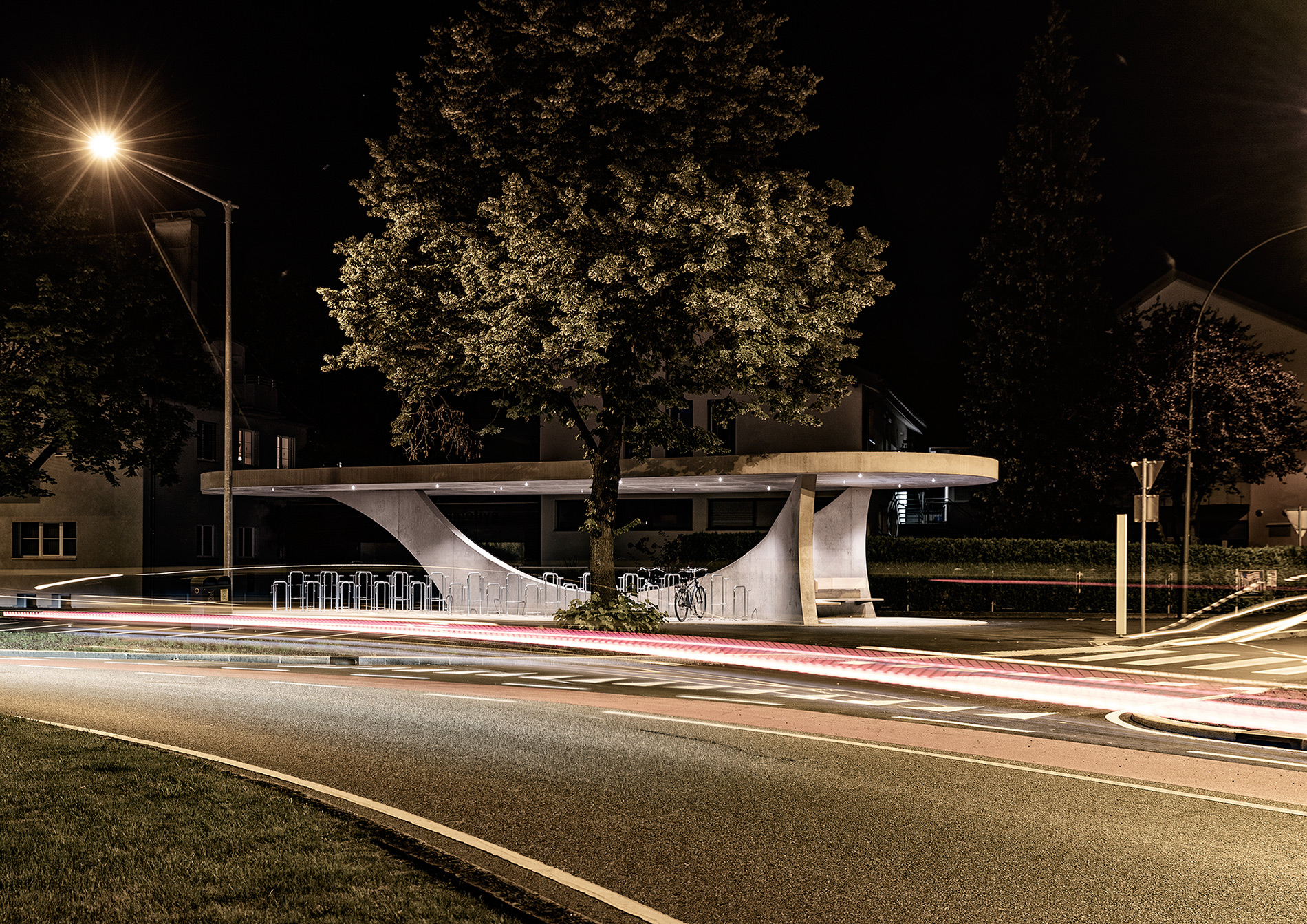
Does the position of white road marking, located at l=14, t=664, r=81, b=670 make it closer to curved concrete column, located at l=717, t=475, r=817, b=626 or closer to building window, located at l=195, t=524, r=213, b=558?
curved concrete column, located at l=717, t=475, r=817, b=626

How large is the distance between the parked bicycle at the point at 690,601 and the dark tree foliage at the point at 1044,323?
68.5 ft

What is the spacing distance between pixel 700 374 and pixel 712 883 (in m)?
15.9

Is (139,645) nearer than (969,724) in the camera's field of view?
No

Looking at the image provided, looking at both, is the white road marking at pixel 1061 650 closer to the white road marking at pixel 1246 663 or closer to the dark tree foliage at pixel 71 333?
the white road marking at pixel 1246 663

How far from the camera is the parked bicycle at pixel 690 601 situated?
92.2ft

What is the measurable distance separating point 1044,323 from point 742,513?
53.3ft

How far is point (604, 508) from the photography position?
2283 centimetres

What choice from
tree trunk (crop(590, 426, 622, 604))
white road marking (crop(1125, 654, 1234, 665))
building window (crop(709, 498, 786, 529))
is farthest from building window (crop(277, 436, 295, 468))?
white road marking (crop(1125, 654, 1234, 665))

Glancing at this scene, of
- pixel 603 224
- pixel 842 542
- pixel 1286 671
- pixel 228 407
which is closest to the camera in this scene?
pixel 1286 671

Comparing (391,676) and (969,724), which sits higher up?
(969,724)

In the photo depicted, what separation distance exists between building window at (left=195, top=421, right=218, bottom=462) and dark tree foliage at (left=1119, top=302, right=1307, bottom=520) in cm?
3698

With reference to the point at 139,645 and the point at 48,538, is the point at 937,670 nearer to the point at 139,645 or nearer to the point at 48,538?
the point at 139,645

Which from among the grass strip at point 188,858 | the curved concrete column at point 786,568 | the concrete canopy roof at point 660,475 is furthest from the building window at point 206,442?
the grass strip at point 188,858

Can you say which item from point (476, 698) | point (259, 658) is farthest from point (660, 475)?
point (476, 698)
